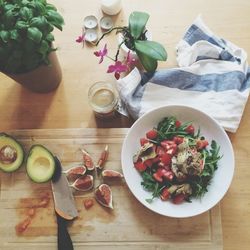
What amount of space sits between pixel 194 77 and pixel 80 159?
1.41 ft

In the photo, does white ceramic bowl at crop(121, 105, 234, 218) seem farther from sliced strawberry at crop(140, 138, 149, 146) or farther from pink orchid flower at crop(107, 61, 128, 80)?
pink orchid flower at crop(107, 61, 128, 80)

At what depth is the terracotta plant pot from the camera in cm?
116

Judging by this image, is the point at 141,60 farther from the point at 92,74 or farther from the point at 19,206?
the point at 19,206

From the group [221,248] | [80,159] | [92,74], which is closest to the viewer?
[221,248]

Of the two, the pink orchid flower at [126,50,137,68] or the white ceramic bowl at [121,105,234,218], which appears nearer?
the white ceramic bowl at [121,105,234,218]

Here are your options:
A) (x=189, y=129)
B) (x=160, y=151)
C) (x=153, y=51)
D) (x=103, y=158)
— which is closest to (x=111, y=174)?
(x=103, y=158)

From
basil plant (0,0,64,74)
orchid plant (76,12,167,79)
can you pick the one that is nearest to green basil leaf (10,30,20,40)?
basil plant (0,0,64,74)

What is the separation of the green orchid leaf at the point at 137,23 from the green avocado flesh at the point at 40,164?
1.41ft

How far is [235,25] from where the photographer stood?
1321 millimetres

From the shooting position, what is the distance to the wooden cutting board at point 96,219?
113cm

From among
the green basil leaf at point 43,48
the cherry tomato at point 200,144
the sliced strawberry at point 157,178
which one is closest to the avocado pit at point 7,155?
the green basil leaf at point 43,48

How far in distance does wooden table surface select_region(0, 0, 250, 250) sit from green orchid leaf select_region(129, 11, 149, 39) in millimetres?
155

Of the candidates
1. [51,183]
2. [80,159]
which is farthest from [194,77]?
[51,183]

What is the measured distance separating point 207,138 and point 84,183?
39 cm
